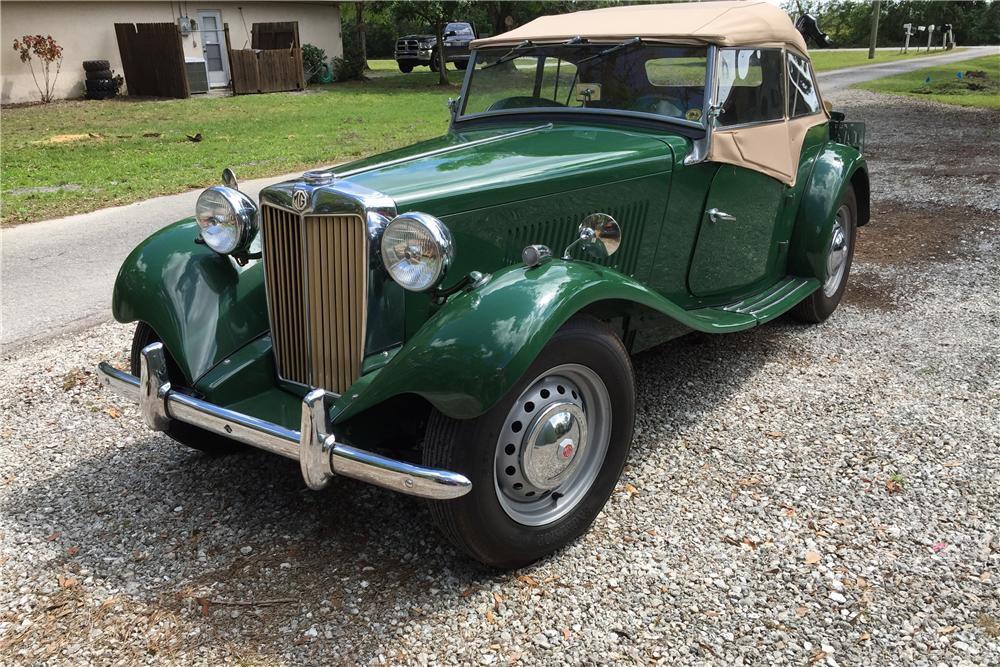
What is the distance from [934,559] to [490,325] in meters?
1.76

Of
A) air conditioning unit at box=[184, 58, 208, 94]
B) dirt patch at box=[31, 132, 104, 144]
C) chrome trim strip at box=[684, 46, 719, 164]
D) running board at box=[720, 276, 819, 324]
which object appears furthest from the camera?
air conditioning unit at box=[184, 58, 208, 94]

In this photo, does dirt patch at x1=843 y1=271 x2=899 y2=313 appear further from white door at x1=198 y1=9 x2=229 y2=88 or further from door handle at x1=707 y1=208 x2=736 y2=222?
white door at x1=198 y1=9 x2=229 y2=88

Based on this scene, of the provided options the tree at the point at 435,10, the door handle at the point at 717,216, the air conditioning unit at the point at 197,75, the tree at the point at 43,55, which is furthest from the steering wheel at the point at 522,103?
the tree at the point at 435,10

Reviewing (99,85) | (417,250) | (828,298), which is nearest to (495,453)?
(417,250)

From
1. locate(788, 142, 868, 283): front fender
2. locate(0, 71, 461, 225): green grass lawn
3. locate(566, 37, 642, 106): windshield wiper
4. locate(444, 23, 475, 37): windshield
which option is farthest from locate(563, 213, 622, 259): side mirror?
locate(444, 23, 475, 37): windshield

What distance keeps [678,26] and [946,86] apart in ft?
65.1

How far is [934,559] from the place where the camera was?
9.25ft

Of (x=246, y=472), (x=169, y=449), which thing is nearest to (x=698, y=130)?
(x=246, y=472)

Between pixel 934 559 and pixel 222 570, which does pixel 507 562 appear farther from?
pixel 934 559

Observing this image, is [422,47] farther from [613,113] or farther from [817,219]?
[613,113]

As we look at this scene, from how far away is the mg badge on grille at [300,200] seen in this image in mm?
2826

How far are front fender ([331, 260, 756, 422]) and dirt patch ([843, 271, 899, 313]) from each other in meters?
3.41

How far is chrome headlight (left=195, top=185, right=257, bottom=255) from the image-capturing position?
3.16 metres

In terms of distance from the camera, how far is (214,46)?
65.2ft
